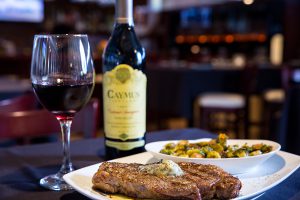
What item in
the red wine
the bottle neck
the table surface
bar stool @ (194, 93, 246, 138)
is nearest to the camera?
the table surface

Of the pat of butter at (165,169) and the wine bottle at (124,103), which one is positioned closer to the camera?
the pat of butter at (165,169)

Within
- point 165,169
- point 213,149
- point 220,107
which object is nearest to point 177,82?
point 220,107

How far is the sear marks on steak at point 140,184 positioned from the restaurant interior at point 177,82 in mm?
39

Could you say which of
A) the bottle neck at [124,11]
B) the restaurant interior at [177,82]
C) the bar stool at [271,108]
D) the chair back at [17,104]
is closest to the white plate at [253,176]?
the restaurant interior at [177,82]

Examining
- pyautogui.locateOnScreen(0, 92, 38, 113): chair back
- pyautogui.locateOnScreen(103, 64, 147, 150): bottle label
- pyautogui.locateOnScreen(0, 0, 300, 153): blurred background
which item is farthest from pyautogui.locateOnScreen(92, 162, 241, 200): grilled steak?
pyautogui.locateOnScreen(0, 0, 300, 153): blurred background

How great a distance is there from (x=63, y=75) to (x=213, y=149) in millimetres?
289

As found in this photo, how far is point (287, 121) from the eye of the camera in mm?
2166

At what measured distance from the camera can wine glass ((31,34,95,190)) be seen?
725mm

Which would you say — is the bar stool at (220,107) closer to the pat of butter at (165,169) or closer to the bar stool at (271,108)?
the bar stool at (271,108)

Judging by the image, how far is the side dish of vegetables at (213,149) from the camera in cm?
70

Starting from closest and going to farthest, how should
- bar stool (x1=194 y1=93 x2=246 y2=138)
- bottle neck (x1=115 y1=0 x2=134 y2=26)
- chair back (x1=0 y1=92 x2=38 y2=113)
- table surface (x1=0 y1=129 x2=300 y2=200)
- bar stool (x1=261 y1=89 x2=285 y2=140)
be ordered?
table surface (x1=0 y1=129 x2=300 y2=200) < bottle neck (x1=115 y1=0 x2=134 y2=26) < chair back (x1=0 y1=92 x2=38 y2=113) < bar stool (x1=261 y1=89 x2=285 y2=140) < bar stool (x1=194 y1=93 x2=246 y2=138)

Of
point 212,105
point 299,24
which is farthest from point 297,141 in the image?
→ point 299,24

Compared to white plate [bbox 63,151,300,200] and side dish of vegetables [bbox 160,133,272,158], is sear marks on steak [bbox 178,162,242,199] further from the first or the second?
side dish of vegetables [bbox 160,133,272,158]

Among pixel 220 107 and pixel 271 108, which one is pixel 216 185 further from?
pixel 271 108
